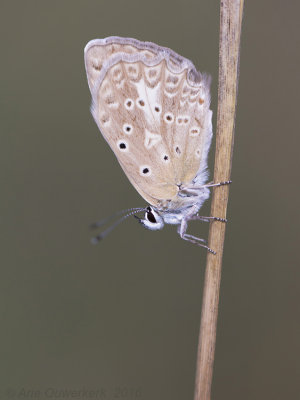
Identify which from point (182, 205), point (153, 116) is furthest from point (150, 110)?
point (182, 205)

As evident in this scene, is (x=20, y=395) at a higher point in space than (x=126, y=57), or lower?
lower

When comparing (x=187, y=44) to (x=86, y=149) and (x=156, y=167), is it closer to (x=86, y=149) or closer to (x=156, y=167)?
(x=86, y=149)

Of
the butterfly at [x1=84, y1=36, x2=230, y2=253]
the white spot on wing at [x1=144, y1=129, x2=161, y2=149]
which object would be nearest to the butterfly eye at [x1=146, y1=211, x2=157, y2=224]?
the butterfly at [x1=84, y1=36, x2=230, y2=253]

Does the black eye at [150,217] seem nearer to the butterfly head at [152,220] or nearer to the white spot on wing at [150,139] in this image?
the butterfly head at [152,220]

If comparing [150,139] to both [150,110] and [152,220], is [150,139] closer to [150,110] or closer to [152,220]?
[150,110]

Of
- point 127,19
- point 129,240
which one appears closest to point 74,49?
point 127,19

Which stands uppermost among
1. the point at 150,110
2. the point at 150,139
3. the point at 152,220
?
the point at 150,110
